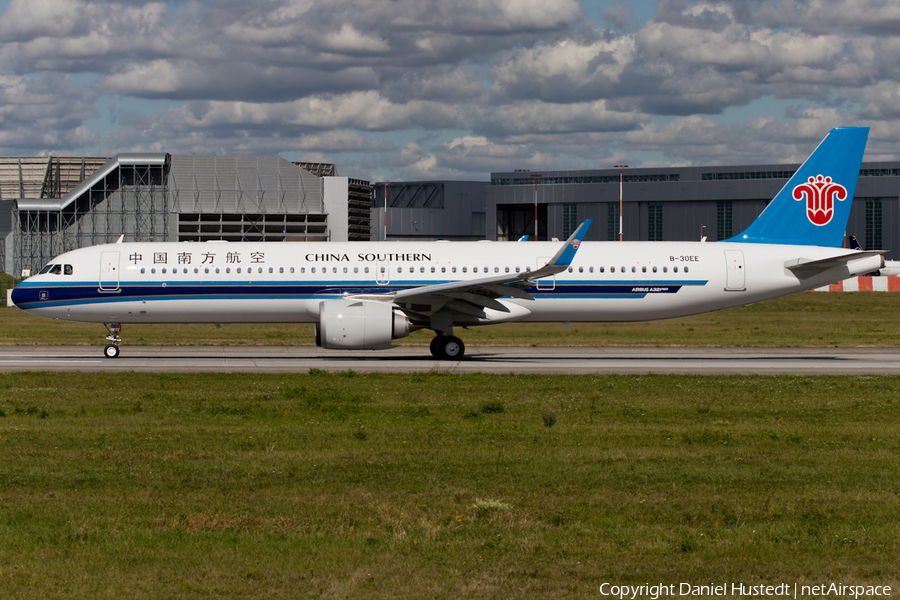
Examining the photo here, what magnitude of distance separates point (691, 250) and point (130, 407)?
19382 mm

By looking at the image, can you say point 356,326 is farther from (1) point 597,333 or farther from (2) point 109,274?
(1) point 597,333

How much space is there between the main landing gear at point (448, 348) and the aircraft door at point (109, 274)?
10.0m

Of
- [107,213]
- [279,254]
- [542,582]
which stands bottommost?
[542,582]

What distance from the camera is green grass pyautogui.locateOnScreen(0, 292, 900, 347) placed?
120ft

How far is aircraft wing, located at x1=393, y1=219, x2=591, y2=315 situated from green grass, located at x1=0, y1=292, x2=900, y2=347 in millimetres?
6324

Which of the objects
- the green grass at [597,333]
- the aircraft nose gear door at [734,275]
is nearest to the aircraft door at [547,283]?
the aircraft nose gear door at [734,275]

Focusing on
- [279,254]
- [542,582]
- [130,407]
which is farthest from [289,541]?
[279,254]

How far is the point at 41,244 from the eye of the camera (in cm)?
8938

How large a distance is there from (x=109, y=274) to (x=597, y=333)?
19.3m

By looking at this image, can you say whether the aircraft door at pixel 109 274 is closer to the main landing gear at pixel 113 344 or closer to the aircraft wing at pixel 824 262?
the main landing gear at pixel 113 344

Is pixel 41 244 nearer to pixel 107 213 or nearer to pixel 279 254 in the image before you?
pixel 107 213

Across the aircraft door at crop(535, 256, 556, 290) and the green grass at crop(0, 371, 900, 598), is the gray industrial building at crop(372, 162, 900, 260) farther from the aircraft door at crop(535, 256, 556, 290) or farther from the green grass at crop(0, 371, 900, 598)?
the green grass at crop(0, 371, 900, 598)

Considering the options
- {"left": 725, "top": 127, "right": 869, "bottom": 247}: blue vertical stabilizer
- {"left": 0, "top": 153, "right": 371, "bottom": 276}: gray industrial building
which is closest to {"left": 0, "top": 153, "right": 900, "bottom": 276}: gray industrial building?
{"left": 0, "top": 153, "right": 371, "bottom": 276}: gray industrial building

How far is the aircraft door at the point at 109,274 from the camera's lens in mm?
29422
